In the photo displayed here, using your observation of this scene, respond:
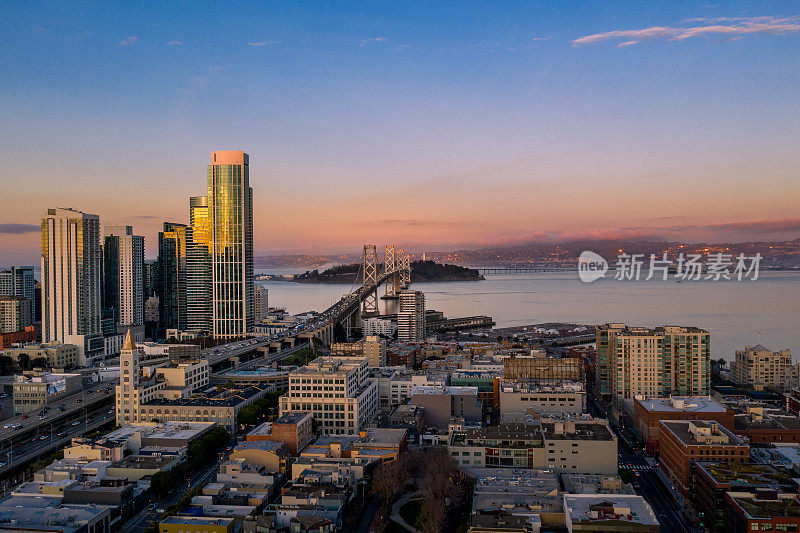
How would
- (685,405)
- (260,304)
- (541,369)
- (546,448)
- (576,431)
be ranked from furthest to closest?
(260,304), (541,369), (685,405), (576,431), (546,448)

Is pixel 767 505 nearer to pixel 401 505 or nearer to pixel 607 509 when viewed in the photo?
pixel 607 509

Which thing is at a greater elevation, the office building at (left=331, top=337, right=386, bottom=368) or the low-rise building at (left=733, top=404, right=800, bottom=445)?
the office building at (left=331, top=337, right=386, bottom=368)

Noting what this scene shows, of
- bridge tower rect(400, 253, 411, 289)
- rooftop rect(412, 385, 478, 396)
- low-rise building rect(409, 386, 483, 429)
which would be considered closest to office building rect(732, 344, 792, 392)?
rooftop rect(412, 385, 478, 396)

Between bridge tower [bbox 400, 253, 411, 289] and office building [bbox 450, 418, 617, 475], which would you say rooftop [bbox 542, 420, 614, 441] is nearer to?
office building [bbox 450, 418, 617, 475]

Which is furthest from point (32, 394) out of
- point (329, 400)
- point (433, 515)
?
point (433, 515)

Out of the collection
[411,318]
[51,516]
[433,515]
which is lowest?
[433,515]

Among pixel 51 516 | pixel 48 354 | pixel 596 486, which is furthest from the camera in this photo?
pixel 48 354

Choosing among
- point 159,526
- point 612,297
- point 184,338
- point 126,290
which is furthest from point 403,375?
point 612,297
